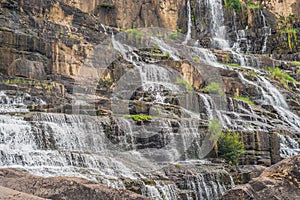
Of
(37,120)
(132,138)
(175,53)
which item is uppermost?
(175,53)

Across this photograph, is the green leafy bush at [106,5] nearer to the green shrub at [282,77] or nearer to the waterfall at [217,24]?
the waterfall at [217,24]

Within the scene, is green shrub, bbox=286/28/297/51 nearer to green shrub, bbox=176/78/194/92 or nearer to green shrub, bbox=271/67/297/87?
green shrub, bbox=271/67/297/87

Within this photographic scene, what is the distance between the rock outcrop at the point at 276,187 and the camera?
8516 mm

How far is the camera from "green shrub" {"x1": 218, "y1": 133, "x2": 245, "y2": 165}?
779 inches

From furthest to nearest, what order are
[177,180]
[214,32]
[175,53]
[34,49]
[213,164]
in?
1. [214,32]
2. [175,53]
3. [34,49]
4. [213,164]
5. [177,180]

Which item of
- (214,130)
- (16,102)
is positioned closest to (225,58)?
(214,130)

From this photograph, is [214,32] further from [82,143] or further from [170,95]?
[82,143]

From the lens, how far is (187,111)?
77.5 ft

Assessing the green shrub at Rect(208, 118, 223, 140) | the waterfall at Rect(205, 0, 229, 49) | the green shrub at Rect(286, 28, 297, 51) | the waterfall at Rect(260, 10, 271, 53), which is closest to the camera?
the green shrub at Rect(208, 118, 223, 140)

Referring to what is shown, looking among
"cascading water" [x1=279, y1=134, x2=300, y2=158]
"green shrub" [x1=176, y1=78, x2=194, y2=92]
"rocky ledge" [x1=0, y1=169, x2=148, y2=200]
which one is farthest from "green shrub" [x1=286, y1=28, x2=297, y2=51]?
"rocky ledge" [x1=0, y1=169, x2=148, y2=200]

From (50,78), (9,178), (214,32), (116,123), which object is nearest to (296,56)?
(214,32)

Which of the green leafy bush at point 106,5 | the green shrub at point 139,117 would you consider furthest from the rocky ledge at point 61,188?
the green leafy bush at point 106,5

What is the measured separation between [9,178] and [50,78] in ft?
63.8

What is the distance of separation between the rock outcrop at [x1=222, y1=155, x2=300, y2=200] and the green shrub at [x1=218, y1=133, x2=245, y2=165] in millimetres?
10698
